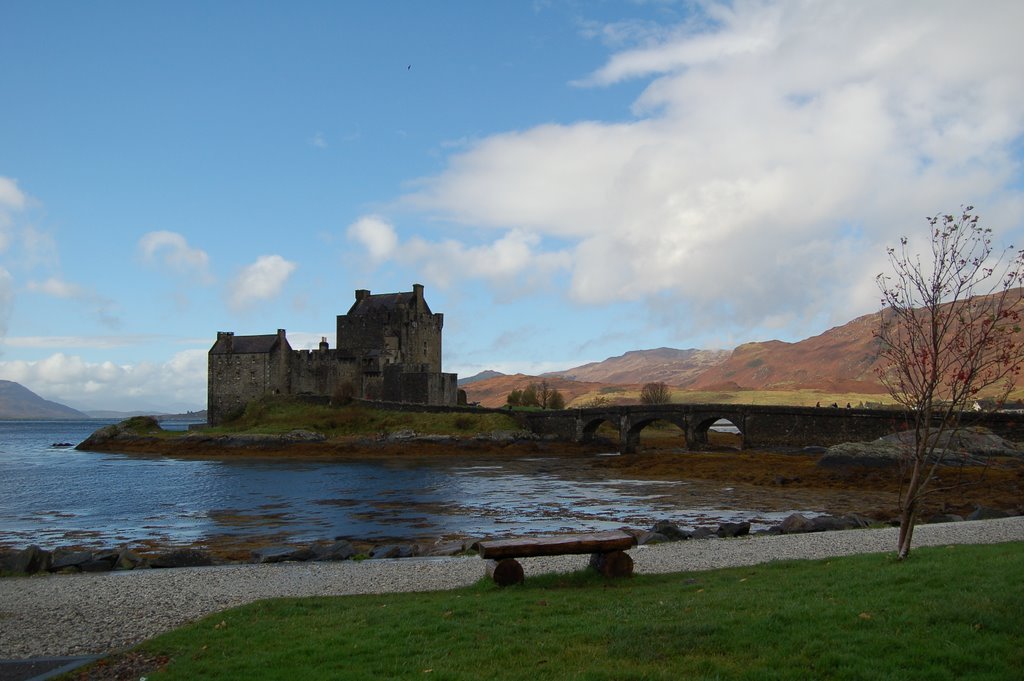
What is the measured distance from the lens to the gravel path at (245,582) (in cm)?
1148

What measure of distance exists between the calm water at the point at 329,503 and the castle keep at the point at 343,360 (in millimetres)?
22879

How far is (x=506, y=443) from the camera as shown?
221 ft

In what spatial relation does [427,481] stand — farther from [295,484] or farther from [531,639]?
[531,639]

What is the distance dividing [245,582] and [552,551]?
6680mm

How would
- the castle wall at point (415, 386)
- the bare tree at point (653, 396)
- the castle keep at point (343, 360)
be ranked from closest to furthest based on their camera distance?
the castle wall at point (415, 386) < the castle keep at point (343, 360) < the bare tree at point (653, 396)

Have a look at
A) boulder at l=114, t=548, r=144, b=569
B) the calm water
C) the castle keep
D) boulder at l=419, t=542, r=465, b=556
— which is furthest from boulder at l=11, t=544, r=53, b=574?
the castle keep

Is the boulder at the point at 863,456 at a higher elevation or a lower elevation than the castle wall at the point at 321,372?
lower

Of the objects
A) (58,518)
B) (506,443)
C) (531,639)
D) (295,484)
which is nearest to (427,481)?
(295,484)

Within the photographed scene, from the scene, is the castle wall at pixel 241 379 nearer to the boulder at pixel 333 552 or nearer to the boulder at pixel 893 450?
the boulder at pixel 893 450

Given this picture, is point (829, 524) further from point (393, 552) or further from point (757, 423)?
point (757, 423)

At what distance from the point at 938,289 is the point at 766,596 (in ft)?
18.3

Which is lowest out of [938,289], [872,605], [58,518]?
[58,518]

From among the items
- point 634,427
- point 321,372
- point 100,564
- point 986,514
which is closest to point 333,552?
point 100,564

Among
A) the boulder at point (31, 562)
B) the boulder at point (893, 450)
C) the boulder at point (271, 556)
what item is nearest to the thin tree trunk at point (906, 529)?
the boulder at point (271, 556)
